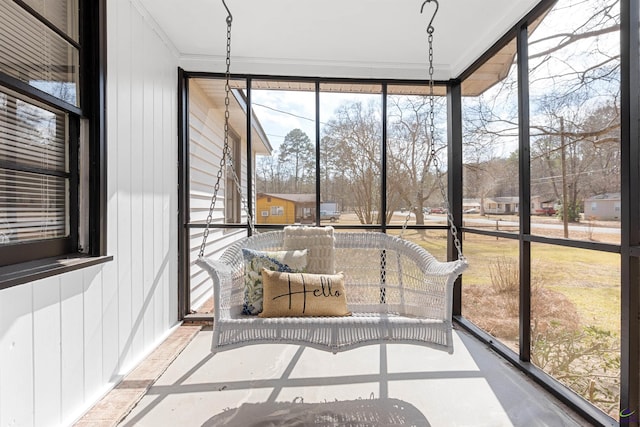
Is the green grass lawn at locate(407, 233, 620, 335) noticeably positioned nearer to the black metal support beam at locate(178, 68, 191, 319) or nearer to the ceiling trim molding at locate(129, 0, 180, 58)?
the black metal support beam at locate(178, 68, 191, 319)

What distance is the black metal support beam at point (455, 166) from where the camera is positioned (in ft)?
10.5

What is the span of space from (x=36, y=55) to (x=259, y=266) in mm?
1588

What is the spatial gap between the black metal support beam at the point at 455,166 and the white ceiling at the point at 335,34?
0.76 feet

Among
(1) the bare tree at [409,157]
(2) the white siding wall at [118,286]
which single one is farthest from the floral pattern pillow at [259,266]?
(1) the bare tree at [409,157]

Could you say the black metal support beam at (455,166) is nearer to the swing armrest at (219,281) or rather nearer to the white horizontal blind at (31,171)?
the swing armrest at (219,281)

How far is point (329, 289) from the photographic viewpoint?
2.12m

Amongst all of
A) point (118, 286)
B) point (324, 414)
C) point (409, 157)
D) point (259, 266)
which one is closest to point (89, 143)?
point (118, 286)

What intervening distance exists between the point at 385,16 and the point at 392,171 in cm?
136

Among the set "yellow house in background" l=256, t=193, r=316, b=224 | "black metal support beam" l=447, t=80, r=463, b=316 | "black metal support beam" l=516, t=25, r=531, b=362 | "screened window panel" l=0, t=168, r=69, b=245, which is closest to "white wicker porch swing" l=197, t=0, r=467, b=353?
"black metal support beam" l=516, t=25, r=531, b=362

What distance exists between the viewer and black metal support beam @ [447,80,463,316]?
3.20 m

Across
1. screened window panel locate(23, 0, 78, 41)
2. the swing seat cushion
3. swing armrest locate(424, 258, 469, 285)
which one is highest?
screened window panel locate(23, 0, 78, 41)

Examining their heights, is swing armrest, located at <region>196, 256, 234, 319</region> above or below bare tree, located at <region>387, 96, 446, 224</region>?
below

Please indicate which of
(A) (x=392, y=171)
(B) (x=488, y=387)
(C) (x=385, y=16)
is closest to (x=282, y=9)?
(C) (x=385, y=16)

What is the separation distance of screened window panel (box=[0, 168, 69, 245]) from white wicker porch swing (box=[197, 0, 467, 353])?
745mm
